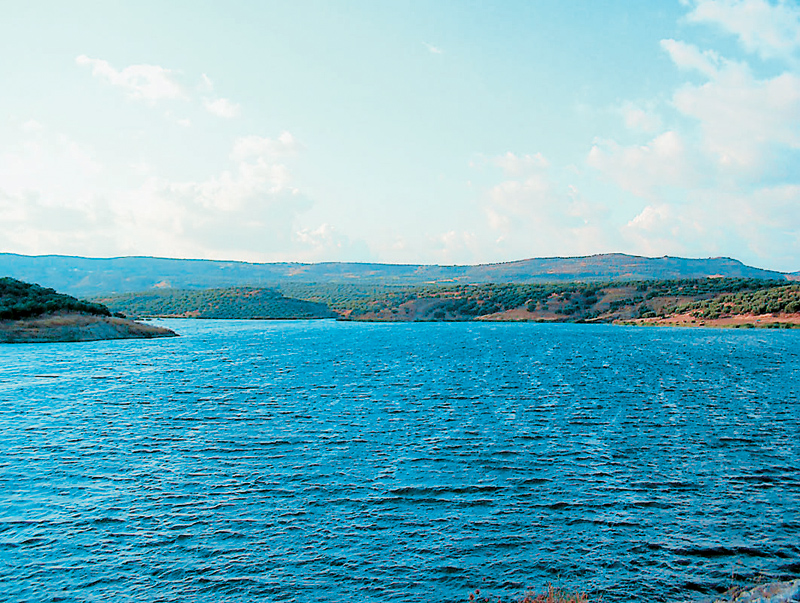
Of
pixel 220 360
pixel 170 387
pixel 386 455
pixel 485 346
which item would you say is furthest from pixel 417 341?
pixel 386 455

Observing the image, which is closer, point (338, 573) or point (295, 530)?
point (338, 573)

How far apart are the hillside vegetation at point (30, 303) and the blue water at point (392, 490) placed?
59360 millimetres

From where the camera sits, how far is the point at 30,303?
99.8m

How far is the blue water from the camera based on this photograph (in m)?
15.5

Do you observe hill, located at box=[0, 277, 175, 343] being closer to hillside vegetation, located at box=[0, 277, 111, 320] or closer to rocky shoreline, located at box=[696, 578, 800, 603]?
hillside vegetation, located at box=[0, 277, 111, 320]

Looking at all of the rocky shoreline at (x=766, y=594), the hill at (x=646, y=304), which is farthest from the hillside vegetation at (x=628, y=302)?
the rocky shoreline at (x=766, y=594)

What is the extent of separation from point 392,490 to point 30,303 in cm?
9880

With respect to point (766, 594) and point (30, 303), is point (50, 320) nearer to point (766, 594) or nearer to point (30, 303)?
point (30, 303)

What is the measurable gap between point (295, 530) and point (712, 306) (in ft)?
497

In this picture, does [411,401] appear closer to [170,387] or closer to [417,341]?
[170,387]

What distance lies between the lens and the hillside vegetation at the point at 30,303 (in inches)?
3841

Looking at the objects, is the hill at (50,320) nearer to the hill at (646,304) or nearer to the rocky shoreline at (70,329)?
the rocky shoreline at (70,329)

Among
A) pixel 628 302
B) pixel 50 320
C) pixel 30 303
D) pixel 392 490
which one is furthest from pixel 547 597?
pixel 628 302

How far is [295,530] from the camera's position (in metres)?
18.4
